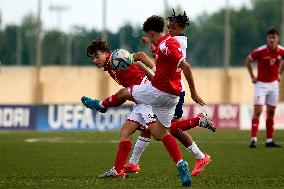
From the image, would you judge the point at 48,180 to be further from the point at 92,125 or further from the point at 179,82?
the point at 92,125

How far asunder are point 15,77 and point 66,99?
2934 millimetres

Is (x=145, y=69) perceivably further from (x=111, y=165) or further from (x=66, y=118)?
(x=66, y=118)

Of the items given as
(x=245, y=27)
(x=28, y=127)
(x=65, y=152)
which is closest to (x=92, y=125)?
(x=28, y=127)

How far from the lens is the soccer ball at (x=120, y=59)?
1233 cm

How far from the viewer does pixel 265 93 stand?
2158 centimetres

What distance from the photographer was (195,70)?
48781 millimetres

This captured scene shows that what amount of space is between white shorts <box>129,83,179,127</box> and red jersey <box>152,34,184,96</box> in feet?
0.23

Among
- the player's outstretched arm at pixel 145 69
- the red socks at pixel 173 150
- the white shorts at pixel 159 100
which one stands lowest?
the red socks at pixel 173 150

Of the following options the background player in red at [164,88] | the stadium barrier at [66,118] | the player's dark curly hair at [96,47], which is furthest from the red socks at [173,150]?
the stadium barrier at [66,118]

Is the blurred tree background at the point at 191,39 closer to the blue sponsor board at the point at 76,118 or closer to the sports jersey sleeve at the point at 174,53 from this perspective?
the blue sponsor board at the point at 76,118

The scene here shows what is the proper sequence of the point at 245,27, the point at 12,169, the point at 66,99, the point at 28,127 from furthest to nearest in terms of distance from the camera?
the point at 66,99 → the point at 245,27 → the point at 28,127 → the point at 12,169

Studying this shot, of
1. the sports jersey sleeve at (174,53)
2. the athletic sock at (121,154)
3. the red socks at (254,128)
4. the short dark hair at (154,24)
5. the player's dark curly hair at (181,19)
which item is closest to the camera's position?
the sports jersey sleeve at (174,53)

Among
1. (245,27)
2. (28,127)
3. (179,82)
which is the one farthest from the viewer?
(245,27)

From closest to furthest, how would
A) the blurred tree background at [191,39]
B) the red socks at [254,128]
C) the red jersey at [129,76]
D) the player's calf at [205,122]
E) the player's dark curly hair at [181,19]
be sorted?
1. the player's dark curly hair at [181,19]
2. the red jersey at [129,76]
3. the player's calf at [205,122]
4. the red socks at [254,128]
5. the blurred tree background at [191,39]
